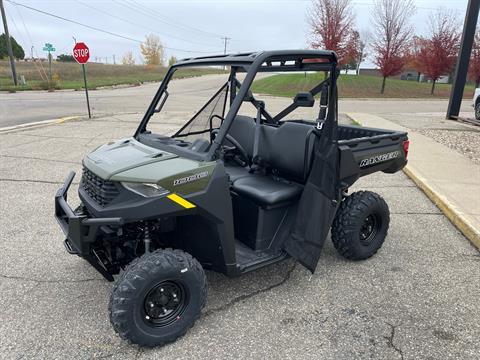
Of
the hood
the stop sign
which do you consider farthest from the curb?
the hood

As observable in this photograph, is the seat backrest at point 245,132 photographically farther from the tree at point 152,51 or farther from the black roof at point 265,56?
the tree at point 152,51

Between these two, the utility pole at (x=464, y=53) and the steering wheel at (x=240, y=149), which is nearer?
the steering wheel at (x=240, y=149)

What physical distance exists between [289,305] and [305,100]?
155 centimetres

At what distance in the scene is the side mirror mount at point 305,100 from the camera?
302 centimetres

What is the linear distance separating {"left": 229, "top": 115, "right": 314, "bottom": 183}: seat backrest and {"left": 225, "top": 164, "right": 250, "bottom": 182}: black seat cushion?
0.16 meters

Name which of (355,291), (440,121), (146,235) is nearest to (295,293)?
(355,291)

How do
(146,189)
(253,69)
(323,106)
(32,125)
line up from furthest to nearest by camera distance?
1. (32,125)
2. (323,106)
3. (253,69)
4. (146,189)

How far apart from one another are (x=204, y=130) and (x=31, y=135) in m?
7.85

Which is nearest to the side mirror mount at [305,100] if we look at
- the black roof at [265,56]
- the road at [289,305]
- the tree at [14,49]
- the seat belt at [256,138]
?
the black roof at [265,56]

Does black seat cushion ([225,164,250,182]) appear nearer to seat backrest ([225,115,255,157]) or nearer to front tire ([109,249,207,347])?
seat backrest ([225,115,255,157])

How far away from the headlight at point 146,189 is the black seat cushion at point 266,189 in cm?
77

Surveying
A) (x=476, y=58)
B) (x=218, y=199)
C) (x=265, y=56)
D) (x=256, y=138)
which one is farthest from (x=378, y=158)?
(x=476, y=58)

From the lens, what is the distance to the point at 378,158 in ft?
11.8

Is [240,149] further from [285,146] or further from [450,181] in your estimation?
[450,181]
